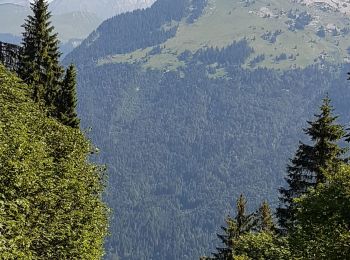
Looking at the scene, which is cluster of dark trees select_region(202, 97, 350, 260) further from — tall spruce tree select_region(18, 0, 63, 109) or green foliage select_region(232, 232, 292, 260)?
tall spruce tree select_region(18, 0, 63, 109)

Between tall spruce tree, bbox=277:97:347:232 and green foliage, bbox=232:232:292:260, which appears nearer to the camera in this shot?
green foliage, bbox=232:232:292:260

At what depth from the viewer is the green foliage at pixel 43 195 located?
20531mm

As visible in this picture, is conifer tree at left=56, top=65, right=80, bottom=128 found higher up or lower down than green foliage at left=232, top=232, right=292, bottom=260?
higher up

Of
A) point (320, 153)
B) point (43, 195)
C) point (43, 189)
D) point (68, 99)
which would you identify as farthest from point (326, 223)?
point (68, 99)

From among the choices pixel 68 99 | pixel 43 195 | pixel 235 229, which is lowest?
pixel 235 229

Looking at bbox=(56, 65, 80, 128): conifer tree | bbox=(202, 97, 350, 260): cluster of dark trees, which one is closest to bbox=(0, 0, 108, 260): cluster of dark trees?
bbox=(202, 97, 350, 260): cluster of dark trees

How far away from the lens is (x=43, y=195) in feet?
83.0

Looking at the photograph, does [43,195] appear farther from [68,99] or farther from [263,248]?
[68,99]

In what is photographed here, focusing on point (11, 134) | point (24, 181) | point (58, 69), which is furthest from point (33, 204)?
point (58, 69)

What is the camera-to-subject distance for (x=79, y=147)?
38.3 m

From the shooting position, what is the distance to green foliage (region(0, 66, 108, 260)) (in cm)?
2053

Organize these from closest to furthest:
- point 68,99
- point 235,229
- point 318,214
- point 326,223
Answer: point 326,223 → point 318,214 → point 235,229 → point 68,99

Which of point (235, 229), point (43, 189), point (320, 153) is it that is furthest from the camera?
point (235, 229)

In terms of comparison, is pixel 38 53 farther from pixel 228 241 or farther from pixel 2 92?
pixel 228 241
